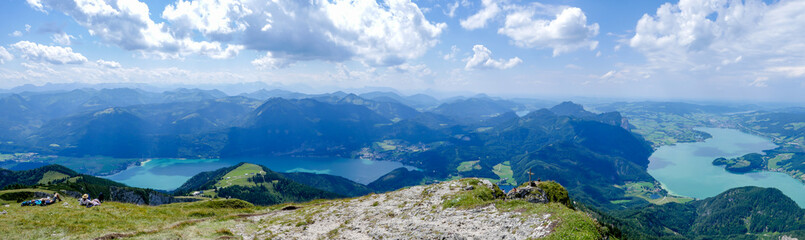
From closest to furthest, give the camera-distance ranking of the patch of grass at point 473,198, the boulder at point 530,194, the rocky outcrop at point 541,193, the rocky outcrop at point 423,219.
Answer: the rocky outcrop at point 423,219 < the patch of grass at point 473,198 < the boulder at point 530,194 < the rocky outcrop at point 541,193

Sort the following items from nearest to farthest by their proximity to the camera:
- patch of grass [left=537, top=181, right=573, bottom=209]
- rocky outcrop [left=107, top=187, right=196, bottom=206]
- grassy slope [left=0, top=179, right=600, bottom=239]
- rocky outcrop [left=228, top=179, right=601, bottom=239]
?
grassy slope [left=0, top=179, right=600, bottom=239] < rocky outcrop [left=228, top=179, right=601, bottom=239] < patch of grass [left=537, top=181, right=573, bottom=209] < rocky outcrop [left=107, top=187, right=196, bottom=206]

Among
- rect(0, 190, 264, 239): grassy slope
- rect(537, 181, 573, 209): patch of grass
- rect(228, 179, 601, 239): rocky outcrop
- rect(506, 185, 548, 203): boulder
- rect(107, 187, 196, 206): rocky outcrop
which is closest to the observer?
rect(228, 179, 601, 239): rocky outcrop

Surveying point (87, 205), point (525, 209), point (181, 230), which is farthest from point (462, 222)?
point (87, 205)

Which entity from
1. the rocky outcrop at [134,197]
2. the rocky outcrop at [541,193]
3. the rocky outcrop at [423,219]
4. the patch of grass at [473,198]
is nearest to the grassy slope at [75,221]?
the rocky outcrop at [423,219]

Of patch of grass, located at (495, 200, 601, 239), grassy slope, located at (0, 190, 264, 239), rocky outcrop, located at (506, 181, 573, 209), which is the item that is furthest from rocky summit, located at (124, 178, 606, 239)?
grassy slope, located at (0, 190, 264, 239)

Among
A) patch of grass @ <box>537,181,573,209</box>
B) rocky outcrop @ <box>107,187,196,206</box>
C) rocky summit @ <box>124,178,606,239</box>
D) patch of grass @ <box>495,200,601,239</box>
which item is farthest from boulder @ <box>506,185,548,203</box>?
rocky outcrop @ <box>107,187,196,206</box>

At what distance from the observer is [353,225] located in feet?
83.3

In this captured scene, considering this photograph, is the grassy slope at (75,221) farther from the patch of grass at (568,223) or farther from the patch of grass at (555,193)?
the patch of grass at (555,193)

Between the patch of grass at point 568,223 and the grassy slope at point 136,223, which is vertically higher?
the patch of grass at point 568,223

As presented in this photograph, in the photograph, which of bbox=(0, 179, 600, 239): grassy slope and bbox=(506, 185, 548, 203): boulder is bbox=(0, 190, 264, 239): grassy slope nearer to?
bbox=(0, 179, 600, 239): grassy slope

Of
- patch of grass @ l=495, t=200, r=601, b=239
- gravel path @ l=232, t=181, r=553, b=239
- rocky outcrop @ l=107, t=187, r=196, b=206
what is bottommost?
rocky outcrop @ l=107, t=187, r=196, b=206

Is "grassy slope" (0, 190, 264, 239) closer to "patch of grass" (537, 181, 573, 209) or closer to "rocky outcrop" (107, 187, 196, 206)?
"patch of grass" (537, 181, 573, 209)

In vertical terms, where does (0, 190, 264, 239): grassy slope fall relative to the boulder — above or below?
below

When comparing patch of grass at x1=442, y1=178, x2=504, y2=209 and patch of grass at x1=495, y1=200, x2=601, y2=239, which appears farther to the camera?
patch of grass at x1=442, y1=178, x2=504, y2=209
